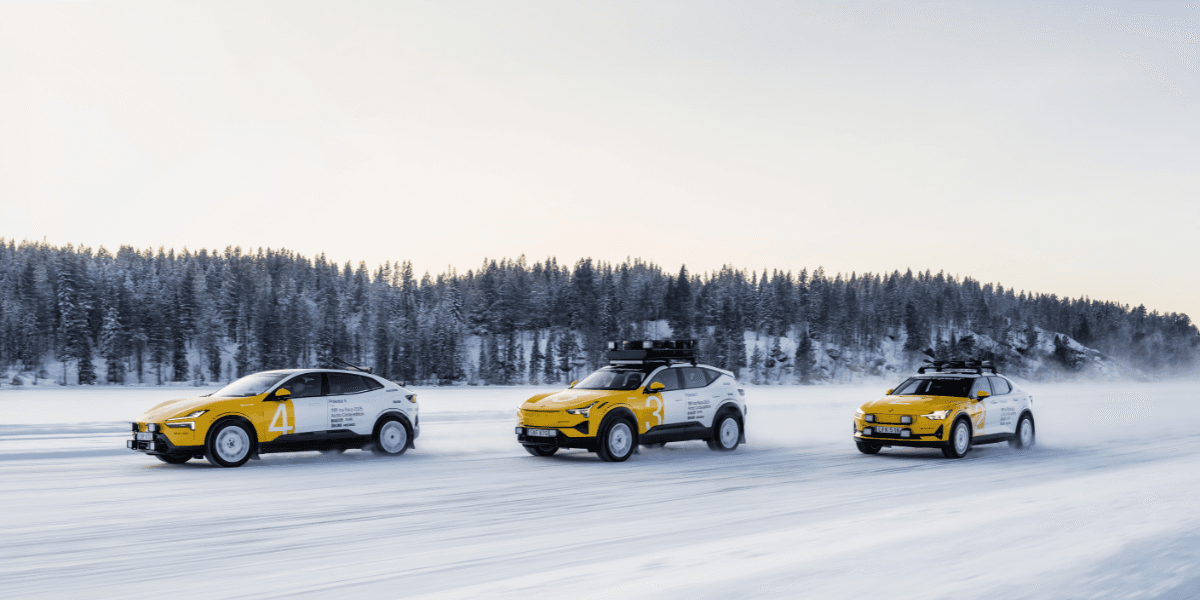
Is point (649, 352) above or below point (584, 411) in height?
above

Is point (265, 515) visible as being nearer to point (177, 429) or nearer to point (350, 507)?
point (350, 507)

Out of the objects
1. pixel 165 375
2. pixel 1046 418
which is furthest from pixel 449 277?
pixel 1046 418

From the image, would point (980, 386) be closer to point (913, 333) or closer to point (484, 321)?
point (484, 321)

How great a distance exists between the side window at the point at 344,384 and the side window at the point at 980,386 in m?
11.5

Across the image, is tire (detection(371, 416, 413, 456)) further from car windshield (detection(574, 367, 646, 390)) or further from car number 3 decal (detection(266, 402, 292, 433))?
car windshield (detection(574, 367, 646, 390))

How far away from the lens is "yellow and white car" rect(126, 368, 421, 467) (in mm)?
13727

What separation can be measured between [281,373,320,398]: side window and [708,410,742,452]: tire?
7459mm

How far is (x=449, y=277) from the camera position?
164000mm

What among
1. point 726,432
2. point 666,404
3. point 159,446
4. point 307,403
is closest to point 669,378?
point 666,404

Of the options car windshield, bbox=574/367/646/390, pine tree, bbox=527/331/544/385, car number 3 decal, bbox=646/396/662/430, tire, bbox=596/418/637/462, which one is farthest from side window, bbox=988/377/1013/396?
pine tree, bbox=527/331/544/385

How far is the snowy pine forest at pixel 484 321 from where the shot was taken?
368 feet

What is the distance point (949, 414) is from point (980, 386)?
1818 millimetres

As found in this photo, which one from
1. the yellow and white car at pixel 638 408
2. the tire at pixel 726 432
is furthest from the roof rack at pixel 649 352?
the tire at pixel 726 432

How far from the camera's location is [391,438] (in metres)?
16.0
